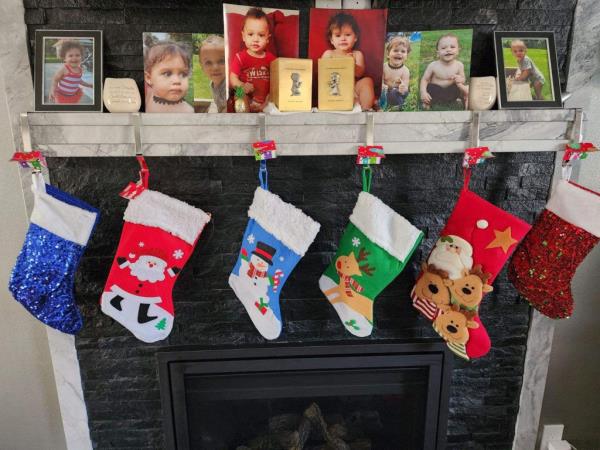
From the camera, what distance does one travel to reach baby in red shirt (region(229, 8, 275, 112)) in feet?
3.89

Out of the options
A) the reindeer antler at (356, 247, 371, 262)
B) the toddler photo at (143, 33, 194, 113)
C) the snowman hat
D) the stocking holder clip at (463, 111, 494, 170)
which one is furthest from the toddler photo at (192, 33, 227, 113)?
the stocking holder clip at (463, 111, 494, 170)

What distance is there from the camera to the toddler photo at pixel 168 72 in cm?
118

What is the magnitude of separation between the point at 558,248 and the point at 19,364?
1.71m

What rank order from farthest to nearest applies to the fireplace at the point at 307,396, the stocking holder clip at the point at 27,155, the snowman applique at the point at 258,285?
the fireplace at the point at 307,396, the snowman applique at the point at 258,285, the stocking holder clip at the point at 27,155

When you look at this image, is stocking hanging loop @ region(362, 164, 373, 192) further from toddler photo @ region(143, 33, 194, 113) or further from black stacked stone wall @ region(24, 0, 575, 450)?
toddler photo @ region(143, 33, 194, 113)

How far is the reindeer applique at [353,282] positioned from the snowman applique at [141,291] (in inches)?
18.6

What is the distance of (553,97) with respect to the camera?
1239 mm

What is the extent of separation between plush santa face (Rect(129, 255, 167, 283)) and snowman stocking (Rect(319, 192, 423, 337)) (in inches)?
19.5

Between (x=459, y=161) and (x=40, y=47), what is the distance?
120cm

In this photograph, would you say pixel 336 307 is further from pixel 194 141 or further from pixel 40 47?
pixel 40 47

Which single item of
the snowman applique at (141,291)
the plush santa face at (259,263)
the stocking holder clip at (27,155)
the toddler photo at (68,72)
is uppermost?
the toddler photo at (68,72)

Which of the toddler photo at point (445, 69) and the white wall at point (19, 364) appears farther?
the white wall at point (19, 364)

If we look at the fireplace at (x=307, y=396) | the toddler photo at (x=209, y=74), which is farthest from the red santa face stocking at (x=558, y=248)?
the toddler photo at (x=209, y=74)

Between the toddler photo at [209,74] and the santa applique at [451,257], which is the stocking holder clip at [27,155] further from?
the santa applique at [451,257]
